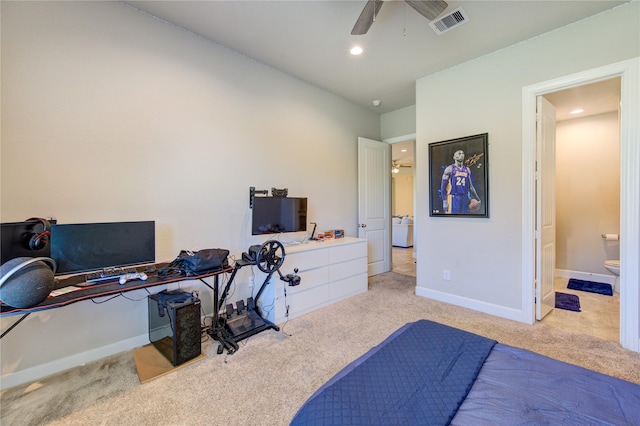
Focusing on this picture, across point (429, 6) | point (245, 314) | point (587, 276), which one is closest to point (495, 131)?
point (429, 6)

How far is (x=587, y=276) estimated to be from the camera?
14.2 feet

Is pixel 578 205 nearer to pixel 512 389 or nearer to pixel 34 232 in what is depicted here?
pixel 512 389

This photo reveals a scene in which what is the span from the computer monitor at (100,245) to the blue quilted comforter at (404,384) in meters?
1.92

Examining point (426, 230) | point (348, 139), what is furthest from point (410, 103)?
point (426, 230)

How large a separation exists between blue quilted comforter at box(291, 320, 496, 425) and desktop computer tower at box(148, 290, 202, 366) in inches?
58.1

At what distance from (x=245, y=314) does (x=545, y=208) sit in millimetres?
3554

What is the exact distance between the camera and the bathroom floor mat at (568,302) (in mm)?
3229

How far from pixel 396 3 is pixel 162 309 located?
326 cm

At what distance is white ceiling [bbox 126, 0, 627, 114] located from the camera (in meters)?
2.33

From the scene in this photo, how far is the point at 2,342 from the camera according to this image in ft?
6.11

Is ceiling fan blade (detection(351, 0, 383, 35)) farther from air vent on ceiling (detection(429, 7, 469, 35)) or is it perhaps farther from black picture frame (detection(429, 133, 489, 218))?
black picture frame (detection(429, 133, 489, 218))

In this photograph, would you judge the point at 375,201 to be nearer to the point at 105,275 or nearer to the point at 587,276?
the point at 587,276

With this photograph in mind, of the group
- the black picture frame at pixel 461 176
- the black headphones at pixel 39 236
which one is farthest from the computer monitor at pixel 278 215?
the black picture frame at pixel 461 176

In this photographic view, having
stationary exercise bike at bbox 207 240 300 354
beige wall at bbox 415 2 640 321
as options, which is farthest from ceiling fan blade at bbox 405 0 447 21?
stationary exercise bike at bbox 207 240 300 354
